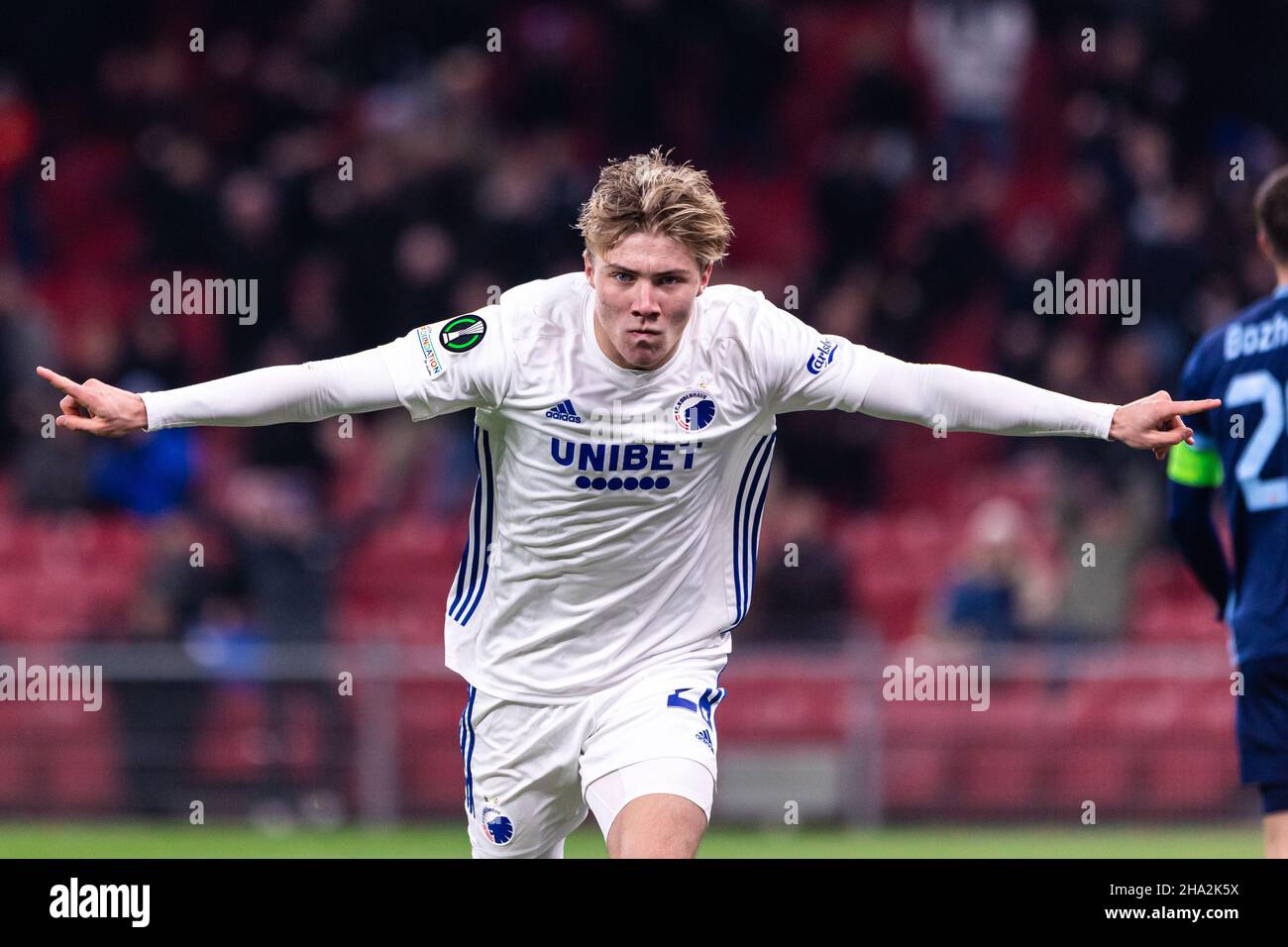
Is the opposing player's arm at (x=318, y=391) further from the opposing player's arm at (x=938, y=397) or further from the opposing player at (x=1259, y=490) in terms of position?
the opposing player at (x=1259, y=490)

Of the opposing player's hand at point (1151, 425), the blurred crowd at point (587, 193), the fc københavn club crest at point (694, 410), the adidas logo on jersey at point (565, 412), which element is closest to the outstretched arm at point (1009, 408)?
the opposing player's hand at point (1151, 425)

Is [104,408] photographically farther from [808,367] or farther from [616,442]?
[808,367]

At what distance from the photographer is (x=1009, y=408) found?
588 cm

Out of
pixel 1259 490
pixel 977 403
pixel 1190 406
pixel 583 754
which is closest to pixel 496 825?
pixel 583 754

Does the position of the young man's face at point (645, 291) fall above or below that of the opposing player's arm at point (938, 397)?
above

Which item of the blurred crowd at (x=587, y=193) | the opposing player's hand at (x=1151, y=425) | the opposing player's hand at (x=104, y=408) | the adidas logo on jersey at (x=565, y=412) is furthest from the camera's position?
the blurred crowd at (x=587, y=193)

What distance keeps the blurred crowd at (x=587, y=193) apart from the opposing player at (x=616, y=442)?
6260mm

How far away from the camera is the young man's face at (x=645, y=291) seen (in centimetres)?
576

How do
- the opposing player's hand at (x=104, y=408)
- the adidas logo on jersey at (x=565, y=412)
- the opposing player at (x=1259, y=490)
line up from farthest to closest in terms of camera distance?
the opposing player at (x=1259, y=490)
the adidas logo on jersey at (x=565, y=412)
the opposing player's hand at (x=104, y=408)

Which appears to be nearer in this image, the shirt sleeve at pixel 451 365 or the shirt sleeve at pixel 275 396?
the shirt sleeve at pixel 275 396

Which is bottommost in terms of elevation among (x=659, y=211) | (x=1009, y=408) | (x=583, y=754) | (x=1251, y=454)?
(x=583, y=754)

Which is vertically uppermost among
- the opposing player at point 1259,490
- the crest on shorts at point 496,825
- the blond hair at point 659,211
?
the blond hair at point 659,211

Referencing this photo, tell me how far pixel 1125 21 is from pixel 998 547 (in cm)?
626

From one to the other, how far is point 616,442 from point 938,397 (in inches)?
37.1
